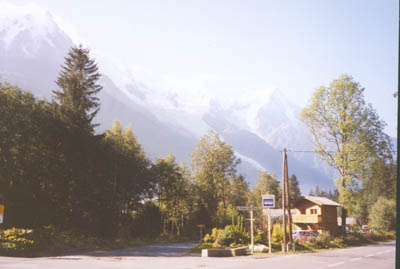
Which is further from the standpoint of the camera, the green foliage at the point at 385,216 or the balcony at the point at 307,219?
the green foliage at the point at 385,216

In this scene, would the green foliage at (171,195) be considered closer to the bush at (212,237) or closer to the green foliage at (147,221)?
the green foliage at (147,221)

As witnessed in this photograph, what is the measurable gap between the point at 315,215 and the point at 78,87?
3283 centimetres

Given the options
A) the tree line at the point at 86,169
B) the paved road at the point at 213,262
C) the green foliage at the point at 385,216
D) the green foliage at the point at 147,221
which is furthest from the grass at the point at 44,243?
the green foliage at the point at 385,216

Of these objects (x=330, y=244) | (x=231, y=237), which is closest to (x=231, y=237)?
(x=231, y=237)

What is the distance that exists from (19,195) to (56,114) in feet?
25.4

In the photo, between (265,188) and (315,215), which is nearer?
(315,215)

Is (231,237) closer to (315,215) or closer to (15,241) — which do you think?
(15,241)

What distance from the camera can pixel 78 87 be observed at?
119 ft

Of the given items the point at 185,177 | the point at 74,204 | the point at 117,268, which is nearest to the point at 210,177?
the point at 185,177

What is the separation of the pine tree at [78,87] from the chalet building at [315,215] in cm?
2978

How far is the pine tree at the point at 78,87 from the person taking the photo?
33719 mm

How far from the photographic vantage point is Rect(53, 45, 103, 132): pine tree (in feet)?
111

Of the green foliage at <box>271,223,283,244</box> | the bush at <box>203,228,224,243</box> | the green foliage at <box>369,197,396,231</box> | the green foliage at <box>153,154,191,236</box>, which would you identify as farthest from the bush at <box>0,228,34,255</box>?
the green foliage at <box>369,197,396,231</box>

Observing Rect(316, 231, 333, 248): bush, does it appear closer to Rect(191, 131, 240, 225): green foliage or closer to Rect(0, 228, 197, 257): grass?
Rect(0, 228, 197, 257): grass
